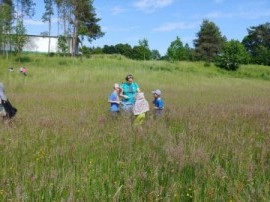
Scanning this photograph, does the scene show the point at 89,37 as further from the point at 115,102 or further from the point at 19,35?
the point at 115,102

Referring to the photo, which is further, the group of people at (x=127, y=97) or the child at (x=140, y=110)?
the group of people at (x=127, y=97)

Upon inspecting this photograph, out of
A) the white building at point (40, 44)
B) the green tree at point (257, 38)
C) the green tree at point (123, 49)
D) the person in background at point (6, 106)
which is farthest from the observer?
the green tree at point (123, 49)

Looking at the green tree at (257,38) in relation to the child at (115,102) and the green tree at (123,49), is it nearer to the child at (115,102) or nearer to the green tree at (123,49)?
the green tree at (123,49)

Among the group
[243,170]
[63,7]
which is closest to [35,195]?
[243,170]

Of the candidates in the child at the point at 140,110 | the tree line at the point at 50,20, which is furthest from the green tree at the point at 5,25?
the child at the point at 140,110

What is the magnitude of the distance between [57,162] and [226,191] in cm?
233

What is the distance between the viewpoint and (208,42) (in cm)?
7825

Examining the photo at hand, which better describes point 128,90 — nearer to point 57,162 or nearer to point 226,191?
point 57,162

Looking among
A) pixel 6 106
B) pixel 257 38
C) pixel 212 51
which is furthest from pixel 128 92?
pixel 257 38

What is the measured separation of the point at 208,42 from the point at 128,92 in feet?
228

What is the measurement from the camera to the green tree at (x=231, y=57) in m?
66.1

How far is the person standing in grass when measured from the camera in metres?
11.4

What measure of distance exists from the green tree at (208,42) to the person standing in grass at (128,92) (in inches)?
2622

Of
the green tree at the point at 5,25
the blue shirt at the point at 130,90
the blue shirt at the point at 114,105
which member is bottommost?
the blue shirt at the point at 114,105
